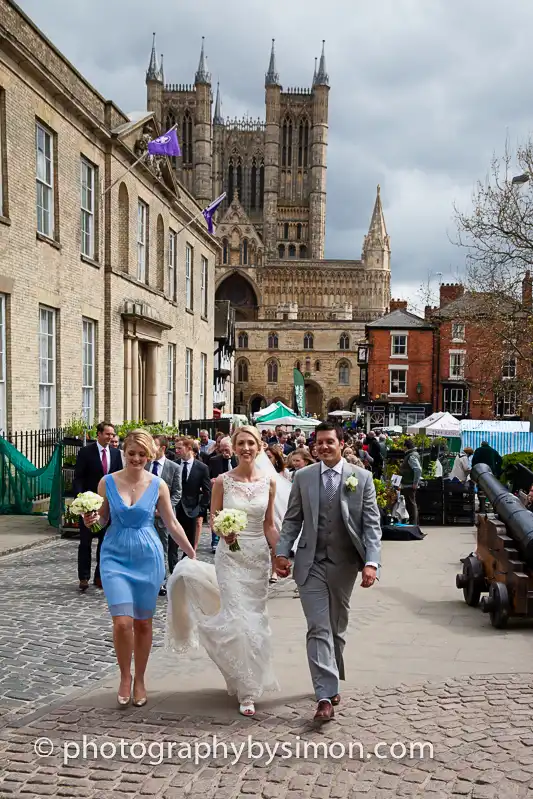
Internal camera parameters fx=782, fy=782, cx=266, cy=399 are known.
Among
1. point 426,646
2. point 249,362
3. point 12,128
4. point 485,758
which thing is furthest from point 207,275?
point 249,362

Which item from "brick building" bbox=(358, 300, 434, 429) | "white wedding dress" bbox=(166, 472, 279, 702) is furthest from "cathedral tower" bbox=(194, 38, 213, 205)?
"white wedding dress" bbox=(166, 472, 279, 702)

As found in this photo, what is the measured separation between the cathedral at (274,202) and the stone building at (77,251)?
7227 centimetres

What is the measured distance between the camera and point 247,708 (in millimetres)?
4980

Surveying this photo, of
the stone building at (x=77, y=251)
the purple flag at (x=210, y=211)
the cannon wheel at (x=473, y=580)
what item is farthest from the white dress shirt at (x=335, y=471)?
the purple flag at (x=210, y=211)

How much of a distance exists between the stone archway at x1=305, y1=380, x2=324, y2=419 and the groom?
79.5m

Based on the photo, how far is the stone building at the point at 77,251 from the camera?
1460 cm

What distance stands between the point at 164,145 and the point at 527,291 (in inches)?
403

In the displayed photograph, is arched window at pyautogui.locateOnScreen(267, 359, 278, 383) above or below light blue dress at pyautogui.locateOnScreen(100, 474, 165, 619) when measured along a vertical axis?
above

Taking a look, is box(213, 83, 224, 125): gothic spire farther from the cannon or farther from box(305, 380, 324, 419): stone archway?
the cannon

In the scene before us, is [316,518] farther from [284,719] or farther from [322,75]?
[322,75]

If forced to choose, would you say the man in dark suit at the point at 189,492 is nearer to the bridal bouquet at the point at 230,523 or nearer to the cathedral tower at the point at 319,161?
the bridal bouquet at the point at 230,523

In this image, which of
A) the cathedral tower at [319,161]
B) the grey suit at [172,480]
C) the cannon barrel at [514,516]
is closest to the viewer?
the cannon barrel at [514,516]

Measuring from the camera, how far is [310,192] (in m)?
113

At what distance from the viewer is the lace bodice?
5539 mm
